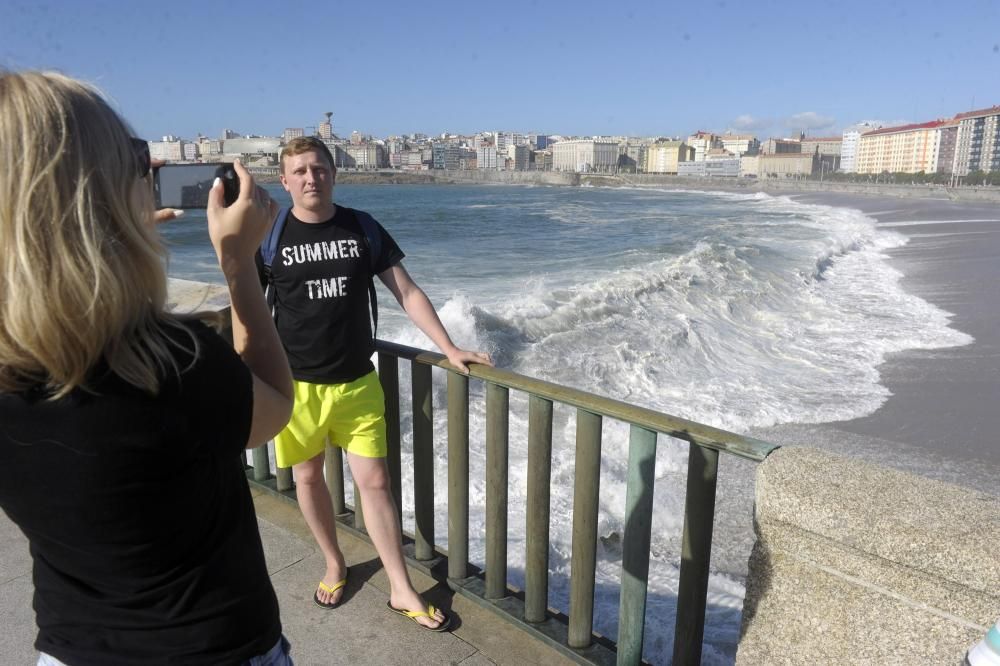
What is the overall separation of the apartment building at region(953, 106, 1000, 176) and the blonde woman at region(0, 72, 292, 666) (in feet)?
418

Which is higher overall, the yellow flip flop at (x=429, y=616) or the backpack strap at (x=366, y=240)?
the backpack strap at (x=366, y=240)

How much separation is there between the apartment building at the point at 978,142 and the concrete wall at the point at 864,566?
415 ft

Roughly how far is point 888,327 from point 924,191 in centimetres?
7625

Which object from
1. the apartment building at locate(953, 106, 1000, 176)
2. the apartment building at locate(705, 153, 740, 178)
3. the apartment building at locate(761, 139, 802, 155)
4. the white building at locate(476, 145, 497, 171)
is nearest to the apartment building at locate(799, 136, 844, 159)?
the apartment building at locate(761, 139, 802, 155)

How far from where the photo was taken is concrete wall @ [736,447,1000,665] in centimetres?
165

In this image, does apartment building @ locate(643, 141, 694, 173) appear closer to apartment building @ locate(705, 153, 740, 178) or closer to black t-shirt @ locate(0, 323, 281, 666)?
apartment building @ locate(705, 153, 740, 178)

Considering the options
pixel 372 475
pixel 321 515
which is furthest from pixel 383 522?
pixel 321 515

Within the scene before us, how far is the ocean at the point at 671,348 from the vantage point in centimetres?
459

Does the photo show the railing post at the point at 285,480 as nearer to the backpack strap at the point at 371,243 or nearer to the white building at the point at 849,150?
the backpack strap at the point at 371,243

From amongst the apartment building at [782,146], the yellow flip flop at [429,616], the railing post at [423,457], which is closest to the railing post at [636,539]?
the yellow flip flop at [429,616]

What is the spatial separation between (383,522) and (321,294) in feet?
2.87

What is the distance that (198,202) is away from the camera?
4.88 ft

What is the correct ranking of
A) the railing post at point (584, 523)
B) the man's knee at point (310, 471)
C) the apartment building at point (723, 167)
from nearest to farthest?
the railing post at point (584, 523) < the man's knee at point (310, 471) < the apartment building at point (723, 167)

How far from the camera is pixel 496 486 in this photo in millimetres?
2729
